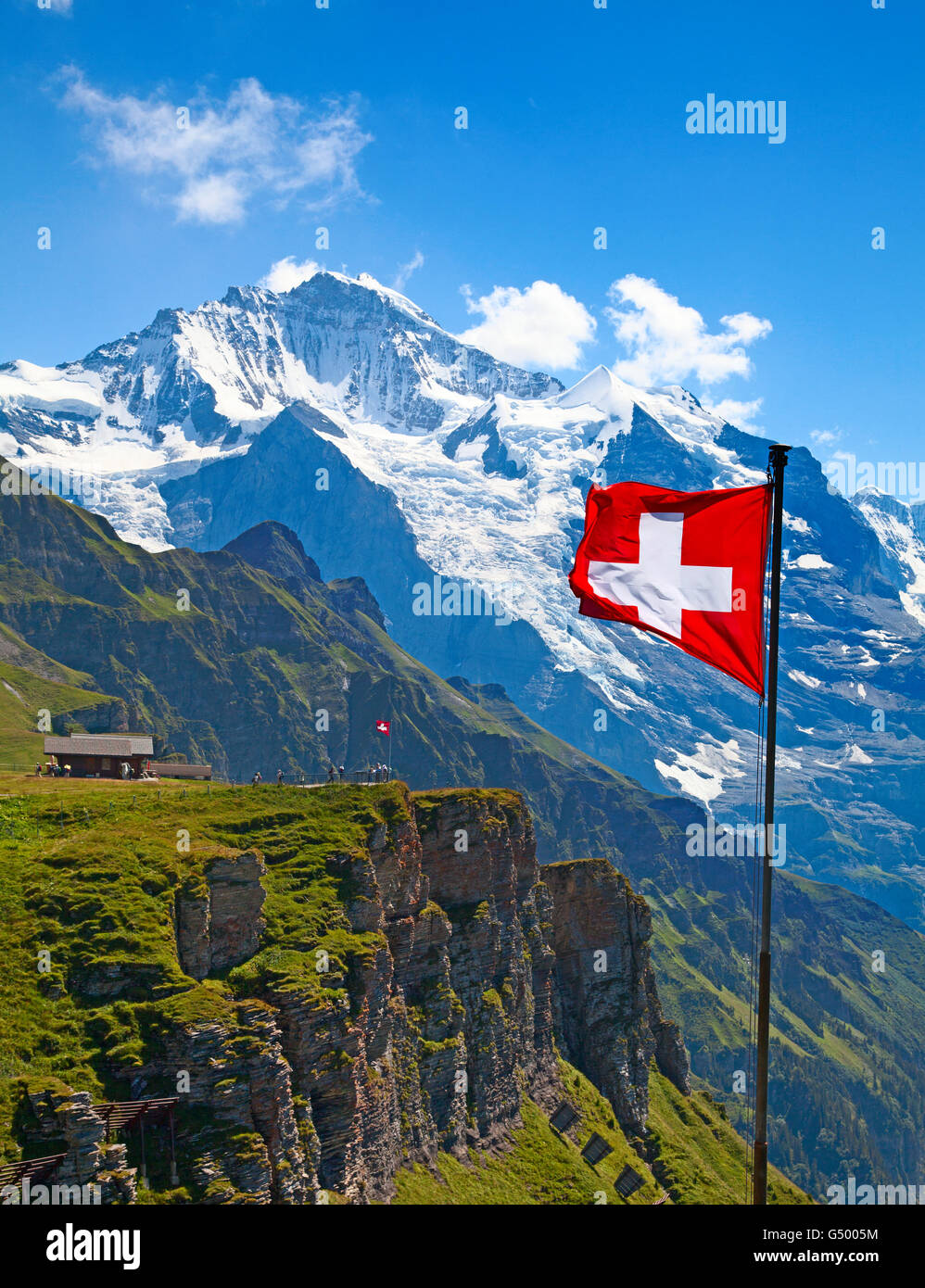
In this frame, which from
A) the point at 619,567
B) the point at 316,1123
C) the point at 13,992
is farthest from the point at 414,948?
the point at 619,567

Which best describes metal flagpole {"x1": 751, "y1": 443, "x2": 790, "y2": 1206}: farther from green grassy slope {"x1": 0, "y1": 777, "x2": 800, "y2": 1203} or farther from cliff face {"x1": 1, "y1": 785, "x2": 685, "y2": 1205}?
cliff face {"x1": 1, "y1": 785, "x2": 685, "y2": 1205}

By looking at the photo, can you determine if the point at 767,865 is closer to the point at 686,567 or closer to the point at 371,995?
the point at 686,567

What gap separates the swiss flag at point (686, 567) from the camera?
28.5 meters

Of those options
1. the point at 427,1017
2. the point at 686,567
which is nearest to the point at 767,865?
the point at 686,567

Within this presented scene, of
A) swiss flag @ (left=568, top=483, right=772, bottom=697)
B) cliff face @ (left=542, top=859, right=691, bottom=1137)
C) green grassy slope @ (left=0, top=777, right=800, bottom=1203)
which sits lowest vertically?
cliff face @ (left=542, top=859, right=691, bottom=1137)

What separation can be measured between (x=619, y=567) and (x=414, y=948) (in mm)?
77034

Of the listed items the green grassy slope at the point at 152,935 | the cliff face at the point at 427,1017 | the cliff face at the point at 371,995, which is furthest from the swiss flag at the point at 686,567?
the cliff face at the point at 427,1017

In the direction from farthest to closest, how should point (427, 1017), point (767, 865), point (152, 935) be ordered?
point (427, 1017) → point (152, 935) → point (767, 865)

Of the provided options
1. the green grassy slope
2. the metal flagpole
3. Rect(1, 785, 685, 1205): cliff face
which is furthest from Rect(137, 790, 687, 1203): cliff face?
the metal flagpole

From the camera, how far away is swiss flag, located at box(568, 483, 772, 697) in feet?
93.4

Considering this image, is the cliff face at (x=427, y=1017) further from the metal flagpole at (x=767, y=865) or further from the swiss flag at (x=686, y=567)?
the swiss flag at (x=686, y=567)

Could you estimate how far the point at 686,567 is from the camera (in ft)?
96.6

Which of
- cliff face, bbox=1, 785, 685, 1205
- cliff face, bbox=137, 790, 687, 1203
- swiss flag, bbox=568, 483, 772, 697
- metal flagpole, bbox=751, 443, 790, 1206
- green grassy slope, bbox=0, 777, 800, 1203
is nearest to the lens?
metal flagpole, bbox=751, 443, 790, 1206
